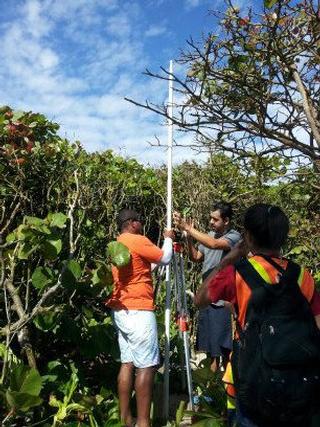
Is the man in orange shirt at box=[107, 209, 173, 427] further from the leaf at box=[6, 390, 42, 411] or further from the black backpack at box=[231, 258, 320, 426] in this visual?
the black backpack at box=[231, 258, 320, 426]

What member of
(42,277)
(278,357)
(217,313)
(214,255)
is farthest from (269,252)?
(217,313)

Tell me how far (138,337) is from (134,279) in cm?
42

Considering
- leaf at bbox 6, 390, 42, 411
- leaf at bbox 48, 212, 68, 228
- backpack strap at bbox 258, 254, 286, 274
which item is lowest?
leaf at bbox 6, 390, 42, 411

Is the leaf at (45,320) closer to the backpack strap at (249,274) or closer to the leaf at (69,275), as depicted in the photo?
the leaf at (69,275)

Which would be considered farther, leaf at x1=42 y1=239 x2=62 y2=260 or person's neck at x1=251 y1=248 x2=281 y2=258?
leaf at x1=42 y1=239 x2=62 y2=260

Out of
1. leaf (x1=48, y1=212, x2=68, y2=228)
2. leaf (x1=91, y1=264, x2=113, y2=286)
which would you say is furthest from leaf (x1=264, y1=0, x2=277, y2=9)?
leaf (x1=91, y1=264, x2=113, y2=286)

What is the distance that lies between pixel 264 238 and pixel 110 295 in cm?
187

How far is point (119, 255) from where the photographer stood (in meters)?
3.23

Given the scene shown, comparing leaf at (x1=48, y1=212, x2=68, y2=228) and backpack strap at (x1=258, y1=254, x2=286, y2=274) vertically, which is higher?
leaf at (x1=48, y1=212, x2=68, y2=228)

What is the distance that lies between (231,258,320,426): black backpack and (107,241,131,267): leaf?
4.36ft

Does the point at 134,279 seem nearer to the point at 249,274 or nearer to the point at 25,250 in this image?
the point at 25,250

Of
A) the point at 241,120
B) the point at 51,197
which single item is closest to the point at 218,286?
the point at 241,120

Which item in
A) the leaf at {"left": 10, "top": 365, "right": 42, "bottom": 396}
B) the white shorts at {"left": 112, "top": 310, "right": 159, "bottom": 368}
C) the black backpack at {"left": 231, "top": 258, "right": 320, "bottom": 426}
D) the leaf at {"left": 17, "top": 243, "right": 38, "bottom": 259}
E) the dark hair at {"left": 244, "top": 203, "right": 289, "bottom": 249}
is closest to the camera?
the black backpack at {"left": 231, "top": 258, "right": 320, "bottom": 426}

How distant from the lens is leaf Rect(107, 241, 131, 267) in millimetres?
3211
